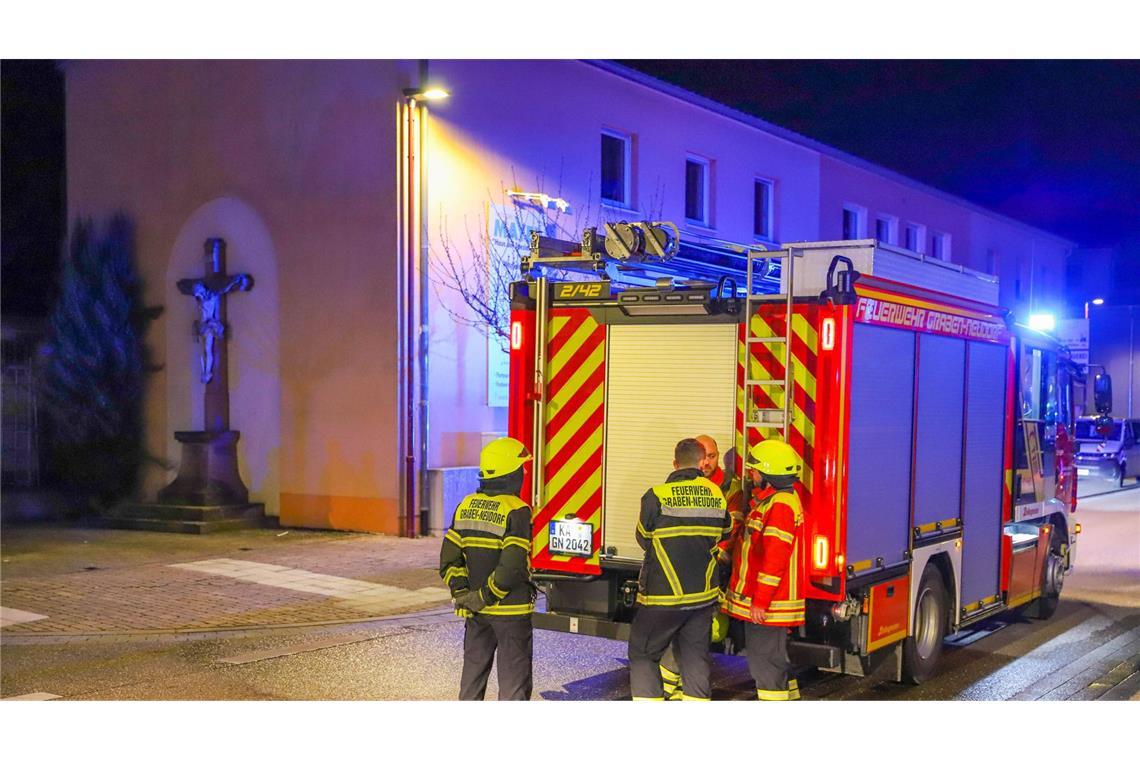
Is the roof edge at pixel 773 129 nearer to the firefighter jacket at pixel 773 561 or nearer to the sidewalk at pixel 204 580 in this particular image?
the sidewalk at pixel 204 580

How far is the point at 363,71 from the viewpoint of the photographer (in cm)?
1515

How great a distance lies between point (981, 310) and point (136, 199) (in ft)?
44.9

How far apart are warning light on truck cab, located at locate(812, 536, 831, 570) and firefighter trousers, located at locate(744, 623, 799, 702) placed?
0.42m

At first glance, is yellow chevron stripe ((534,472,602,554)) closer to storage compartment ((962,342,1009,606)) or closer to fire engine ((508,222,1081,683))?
fire engine ((508,222,1081,683))

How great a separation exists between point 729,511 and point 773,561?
19.8 inches

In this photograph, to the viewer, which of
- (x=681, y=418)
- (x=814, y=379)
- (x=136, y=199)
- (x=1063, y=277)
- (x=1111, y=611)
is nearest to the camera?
(x=814, y=379)

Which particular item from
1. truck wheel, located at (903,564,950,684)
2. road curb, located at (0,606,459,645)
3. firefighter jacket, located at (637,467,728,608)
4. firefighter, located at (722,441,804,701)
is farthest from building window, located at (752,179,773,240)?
firefighter jacket, located at (637,467,728,608)

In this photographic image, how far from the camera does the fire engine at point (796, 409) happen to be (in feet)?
21.2

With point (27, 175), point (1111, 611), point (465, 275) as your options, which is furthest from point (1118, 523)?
point (27, 175)

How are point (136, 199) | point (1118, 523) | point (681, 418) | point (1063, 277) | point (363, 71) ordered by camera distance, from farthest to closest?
point (1063, 277) → point (1118, 523) → point (136, 199) → point (363, 71) → point (681, 418)

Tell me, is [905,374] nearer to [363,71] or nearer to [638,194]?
[363,71]

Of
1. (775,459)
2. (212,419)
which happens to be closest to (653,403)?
(775,459)

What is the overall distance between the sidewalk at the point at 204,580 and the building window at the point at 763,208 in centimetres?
1125

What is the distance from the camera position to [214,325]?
52.5 feet
